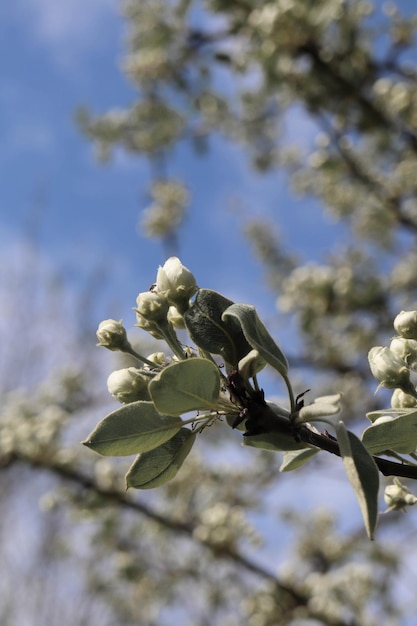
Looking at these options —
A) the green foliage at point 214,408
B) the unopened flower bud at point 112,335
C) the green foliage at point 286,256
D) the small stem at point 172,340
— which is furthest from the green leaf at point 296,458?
the green foliage at point 286,256

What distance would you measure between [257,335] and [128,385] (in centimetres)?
23

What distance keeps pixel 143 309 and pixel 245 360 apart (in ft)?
0.68

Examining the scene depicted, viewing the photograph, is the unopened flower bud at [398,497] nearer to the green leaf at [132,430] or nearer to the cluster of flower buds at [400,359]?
the cluster of flower buds at [400,359]

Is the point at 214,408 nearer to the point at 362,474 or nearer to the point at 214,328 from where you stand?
the point at 214,328

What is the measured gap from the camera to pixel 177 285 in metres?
0.97

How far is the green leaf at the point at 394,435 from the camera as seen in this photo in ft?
2.89

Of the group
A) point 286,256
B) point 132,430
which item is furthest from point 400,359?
point 286,256

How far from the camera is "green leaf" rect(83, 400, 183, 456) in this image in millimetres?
825

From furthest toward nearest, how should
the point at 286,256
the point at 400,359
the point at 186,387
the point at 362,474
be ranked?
the point at 286,256 → the point at 400,359 → the point at 186,387 → the point at 362,474

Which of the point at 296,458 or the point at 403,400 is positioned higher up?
the point at 403,400

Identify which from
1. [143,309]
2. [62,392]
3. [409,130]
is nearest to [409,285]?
[409,130]

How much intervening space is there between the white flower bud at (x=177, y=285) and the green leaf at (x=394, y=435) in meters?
0.32

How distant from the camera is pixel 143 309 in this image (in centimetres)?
97

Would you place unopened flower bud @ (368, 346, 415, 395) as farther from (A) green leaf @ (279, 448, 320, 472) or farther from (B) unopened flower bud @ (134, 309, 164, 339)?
(B) unopened flower bud @ (134, 309, 164, 339)
